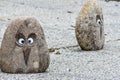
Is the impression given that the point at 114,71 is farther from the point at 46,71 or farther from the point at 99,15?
the point at 99,15

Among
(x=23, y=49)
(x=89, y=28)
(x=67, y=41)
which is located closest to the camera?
(x=23, y=49)

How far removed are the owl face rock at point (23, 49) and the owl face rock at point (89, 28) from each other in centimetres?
205

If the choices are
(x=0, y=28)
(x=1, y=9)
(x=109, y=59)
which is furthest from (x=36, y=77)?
(x=1, y=9)

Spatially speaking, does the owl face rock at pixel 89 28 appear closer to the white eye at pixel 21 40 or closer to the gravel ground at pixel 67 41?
the gravel ground at pixel 67 41

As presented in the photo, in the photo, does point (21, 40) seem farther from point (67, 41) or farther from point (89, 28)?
point (67, 41)

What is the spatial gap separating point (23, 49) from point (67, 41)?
3546mm

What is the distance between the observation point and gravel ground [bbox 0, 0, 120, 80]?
266 inches

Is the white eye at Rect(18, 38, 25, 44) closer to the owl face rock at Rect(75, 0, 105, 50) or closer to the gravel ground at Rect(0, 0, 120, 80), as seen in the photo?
Result: the gravel ground at Rect(0, 0, 120, 80)

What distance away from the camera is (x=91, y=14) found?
28.6ft

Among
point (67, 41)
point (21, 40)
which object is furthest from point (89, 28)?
point (21, 40)

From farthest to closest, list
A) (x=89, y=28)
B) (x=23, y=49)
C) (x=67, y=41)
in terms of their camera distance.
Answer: (x=67, y=41) < (x=89, y=28) < (x=23, y=49)

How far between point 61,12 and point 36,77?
367 inches

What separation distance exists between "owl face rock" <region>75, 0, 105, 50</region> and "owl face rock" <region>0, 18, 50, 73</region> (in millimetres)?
2046

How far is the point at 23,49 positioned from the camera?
263 inches
